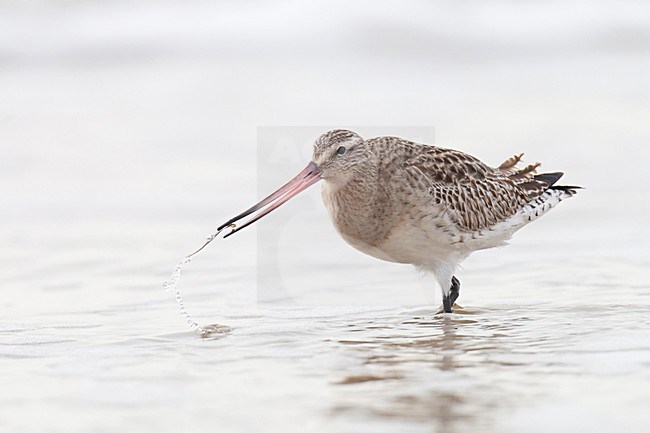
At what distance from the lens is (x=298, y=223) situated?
10.0 metres

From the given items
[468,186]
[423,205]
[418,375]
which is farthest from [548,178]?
[418,375]

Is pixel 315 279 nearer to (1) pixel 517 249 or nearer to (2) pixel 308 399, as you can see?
(1) pixel 517 249

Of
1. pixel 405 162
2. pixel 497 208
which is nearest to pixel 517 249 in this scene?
pixel 497 208

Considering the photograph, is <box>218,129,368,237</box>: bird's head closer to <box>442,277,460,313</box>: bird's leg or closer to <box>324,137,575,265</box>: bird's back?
<box>324,137,575,265</box>: bird's back

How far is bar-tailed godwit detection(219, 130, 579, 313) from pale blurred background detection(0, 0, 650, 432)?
38 centimetres

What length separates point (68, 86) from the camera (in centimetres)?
1412

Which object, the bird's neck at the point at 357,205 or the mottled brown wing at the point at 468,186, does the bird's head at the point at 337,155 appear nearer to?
the bird's neck at the point at 357,205

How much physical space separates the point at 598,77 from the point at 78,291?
8452 millimetres

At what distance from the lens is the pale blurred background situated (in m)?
5.38

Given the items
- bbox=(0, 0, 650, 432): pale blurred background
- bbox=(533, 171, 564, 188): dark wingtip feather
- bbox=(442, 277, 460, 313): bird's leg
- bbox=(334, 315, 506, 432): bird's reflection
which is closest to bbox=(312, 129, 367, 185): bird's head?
bbox=(0, 0, 650, 432): pale blurred background

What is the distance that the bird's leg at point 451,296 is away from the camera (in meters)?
7.70

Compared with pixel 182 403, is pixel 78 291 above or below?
above

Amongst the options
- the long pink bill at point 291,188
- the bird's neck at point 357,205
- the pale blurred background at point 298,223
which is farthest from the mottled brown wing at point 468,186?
the long pink bill at point 291,188

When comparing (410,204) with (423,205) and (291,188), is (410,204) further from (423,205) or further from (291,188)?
(291,188)
